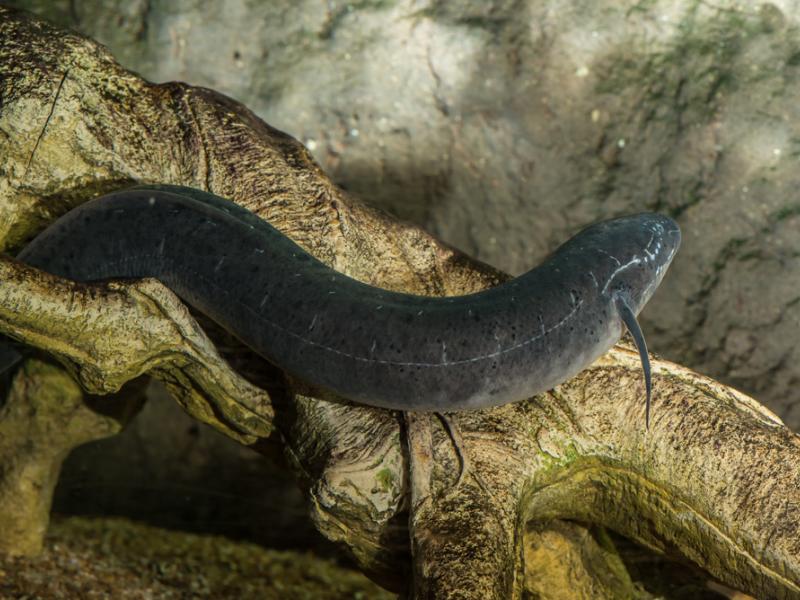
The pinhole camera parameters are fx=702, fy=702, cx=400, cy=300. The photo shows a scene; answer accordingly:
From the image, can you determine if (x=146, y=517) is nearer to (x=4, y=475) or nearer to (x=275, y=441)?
(x=4, y=475)

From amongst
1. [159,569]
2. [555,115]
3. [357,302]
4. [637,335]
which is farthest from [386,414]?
[555,115]

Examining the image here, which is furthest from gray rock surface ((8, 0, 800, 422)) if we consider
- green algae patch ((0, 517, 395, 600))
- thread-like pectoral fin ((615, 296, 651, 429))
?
green algae patch ((0, 517, 395, 600))

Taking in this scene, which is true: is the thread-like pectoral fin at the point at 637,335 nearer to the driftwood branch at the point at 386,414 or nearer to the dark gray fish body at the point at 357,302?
the dark gray fish body at the point at 357,302

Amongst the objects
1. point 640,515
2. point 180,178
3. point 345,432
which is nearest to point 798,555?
point 640,515

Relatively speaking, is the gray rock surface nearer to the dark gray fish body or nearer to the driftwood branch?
the driftwood branch

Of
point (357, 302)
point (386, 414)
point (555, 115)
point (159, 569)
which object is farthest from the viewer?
point (555, 115)

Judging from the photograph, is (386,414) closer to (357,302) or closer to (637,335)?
(357,302)
